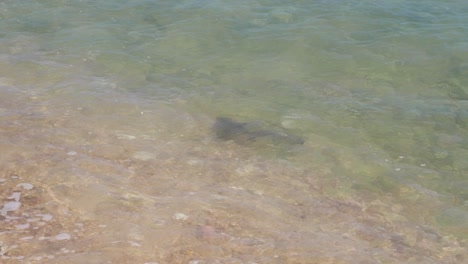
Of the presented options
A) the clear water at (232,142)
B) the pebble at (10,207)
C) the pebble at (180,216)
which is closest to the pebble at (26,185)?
the clear water at (232,142)

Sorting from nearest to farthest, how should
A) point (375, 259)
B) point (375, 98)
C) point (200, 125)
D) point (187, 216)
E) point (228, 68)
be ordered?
1. point (375, 259)
2. point (187, 216)
3. point (200, 125)
4. point (375, 98)
5. point (228, 68)

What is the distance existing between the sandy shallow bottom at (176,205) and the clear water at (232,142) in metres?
0.03

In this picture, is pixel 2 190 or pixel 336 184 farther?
pixel 336 184

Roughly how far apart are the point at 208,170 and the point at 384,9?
8.65 m

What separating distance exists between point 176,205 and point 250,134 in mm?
2581

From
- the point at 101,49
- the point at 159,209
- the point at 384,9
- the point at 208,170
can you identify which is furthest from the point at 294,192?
the point at 384,9

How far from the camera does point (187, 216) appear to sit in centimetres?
771

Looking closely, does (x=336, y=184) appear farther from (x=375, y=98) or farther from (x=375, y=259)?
(x=375, y=98)

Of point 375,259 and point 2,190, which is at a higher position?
point 2,190

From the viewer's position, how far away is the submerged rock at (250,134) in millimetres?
9930

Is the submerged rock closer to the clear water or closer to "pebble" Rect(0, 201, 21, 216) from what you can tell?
the clear water

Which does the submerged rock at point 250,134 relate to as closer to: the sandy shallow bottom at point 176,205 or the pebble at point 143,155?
the sandy shallow bottom at point 176,205

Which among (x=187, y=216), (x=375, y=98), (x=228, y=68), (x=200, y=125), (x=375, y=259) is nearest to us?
(x=375, y=259)

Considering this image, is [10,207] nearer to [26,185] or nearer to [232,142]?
[26,185]
